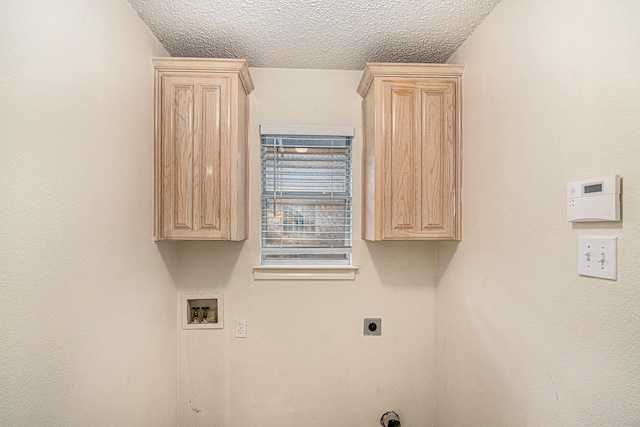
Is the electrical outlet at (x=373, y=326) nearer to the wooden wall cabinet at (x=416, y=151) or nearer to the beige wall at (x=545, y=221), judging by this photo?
the beige wall at (x=545, y=221)

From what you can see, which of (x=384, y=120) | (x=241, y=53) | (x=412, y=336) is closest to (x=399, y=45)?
(x=384, y=120)

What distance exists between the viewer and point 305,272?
2502mm

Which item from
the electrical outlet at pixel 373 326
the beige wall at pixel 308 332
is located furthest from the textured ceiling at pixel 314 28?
the electrical outlet at pixel 373 326

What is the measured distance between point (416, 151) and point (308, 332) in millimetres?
1329

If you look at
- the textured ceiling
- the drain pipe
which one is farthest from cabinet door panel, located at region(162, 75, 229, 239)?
the drain pipe

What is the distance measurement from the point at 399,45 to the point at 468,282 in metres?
1.37

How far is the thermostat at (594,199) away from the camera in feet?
3.43

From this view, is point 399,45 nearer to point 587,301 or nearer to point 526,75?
point 526,75

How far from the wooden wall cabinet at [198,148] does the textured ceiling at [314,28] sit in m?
0.20

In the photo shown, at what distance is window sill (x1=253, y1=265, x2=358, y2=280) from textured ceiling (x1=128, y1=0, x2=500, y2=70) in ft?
4.26

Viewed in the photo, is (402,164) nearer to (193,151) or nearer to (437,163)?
(437,163)

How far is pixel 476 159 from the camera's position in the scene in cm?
196

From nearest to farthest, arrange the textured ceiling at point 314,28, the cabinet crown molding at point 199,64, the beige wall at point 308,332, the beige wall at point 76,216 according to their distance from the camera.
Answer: the beige wall at point 76,216, the textured ceiling at point 314,28, the cabinet crown molding at point 199,64, the beige wall at point 308,332

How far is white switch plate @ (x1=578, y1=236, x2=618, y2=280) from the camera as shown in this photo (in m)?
1.06
